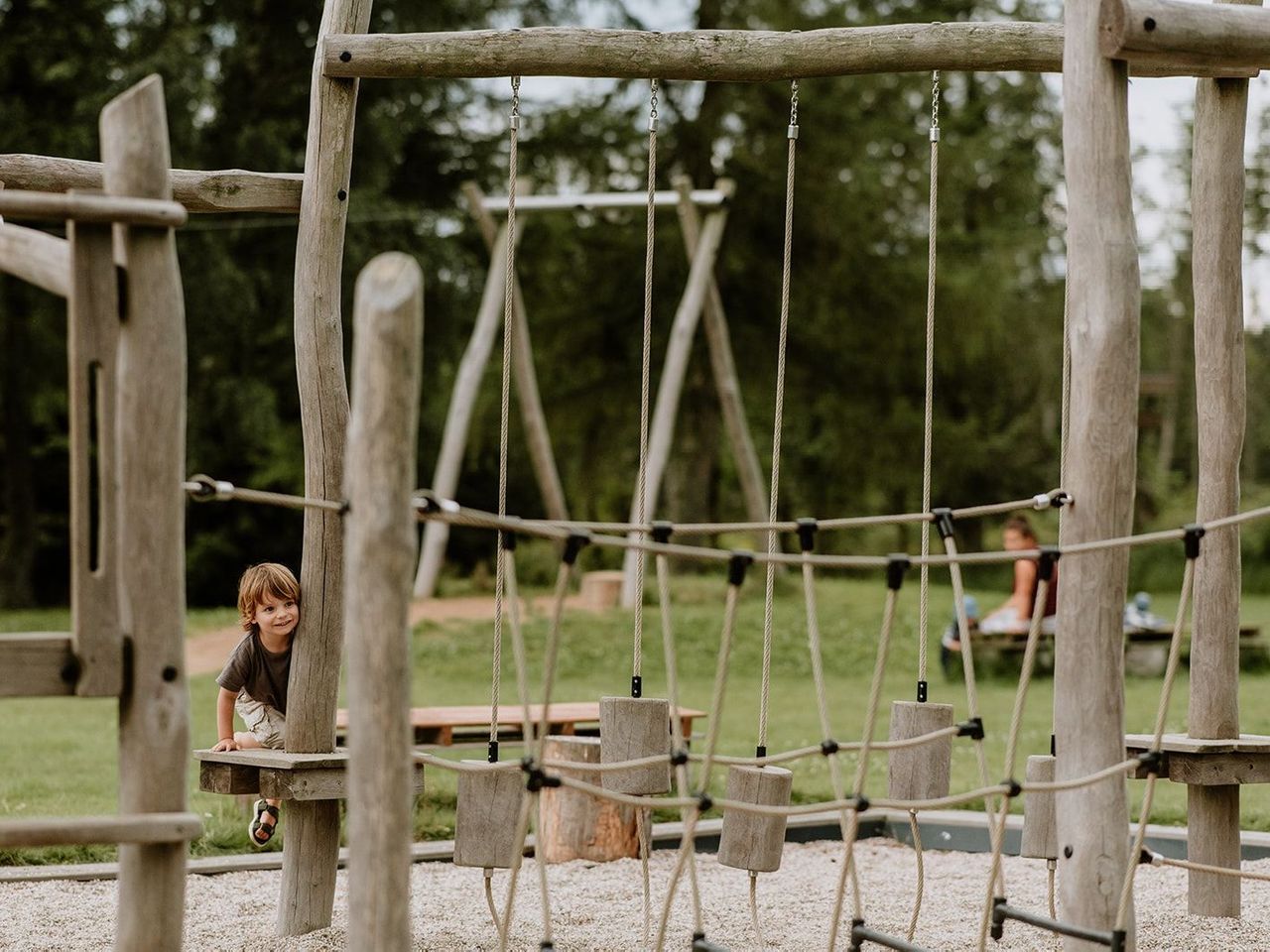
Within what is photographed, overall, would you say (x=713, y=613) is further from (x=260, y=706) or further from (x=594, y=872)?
(x=260, y=706)

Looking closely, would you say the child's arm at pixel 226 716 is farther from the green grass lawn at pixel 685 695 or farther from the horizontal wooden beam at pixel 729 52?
the horizontal wooden beam at pixel 729 52

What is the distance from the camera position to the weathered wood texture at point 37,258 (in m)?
3.30

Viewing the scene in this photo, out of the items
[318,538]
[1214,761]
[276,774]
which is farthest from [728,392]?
[276,774]

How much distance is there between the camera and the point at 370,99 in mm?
18234

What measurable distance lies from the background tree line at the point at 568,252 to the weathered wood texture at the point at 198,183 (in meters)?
11.8

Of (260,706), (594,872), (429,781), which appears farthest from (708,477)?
(260,706)

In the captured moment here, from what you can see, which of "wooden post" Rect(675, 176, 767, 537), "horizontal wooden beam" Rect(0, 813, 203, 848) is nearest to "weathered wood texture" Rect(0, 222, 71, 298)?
"horizontal wooden beam" Rect(0, 813, 203, 848)

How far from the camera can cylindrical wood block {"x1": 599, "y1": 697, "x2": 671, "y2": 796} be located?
4453mm

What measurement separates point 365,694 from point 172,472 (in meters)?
0.62

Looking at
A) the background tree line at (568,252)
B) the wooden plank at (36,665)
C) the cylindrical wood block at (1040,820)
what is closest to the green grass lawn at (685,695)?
the wooden plank at (36,665)

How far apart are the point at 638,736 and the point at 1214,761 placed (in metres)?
1.72

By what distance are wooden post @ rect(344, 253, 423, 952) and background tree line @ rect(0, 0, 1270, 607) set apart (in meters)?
14.1

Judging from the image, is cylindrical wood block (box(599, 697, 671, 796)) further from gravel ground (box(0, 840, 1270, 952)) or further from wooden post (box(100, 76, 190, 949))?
wooden post (box(100, 76, 190, 949))

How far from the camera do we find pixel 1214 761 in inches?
185
